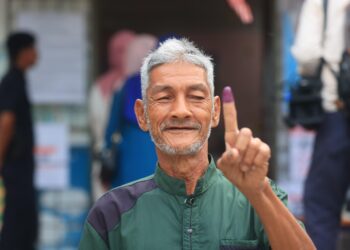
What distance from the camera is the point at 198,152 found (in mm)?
2602

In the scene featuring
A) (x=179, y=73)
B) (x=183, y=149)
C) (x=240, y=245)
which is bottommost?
(x=240, y=245)

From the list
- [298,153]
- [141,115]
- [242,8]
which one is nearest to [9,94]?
[242,8]

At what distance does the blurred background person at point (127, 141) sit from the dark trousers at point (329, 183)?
1520 mm

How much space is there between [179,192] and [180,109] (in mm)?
253

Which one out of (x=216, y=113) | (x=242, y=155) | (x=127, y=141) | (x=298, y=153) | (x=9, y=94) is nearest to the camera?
(x=242, y=155)

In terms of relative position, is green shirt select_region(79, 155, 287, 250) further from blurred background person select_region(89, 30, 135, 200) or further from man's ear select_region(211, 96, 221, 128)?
blurred background person select_region(89, 30, 135, 200)

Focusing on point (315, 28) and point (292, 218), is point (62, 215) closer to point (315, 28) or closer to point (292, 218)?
point (315, 28)

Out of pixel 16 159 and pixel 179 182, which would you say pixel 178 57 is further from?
pixel 16 159

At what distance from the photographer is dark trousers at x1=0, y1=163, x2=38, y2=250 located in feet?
21.0

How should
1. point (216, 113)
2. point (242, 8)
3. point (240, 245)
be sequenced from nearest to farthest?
point (240, 245)
point (216, 113)
point (242, 8)

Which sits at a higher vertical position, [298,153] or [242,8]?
[242,8]

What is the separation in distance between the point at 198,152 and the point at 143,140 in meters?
3.45

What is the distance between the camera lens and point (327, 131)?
484 cm

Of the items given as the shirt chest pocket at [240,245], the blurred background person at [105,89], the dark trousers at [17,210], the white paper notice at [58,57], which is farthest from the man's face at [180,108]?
the white paper notice at [58,57]
